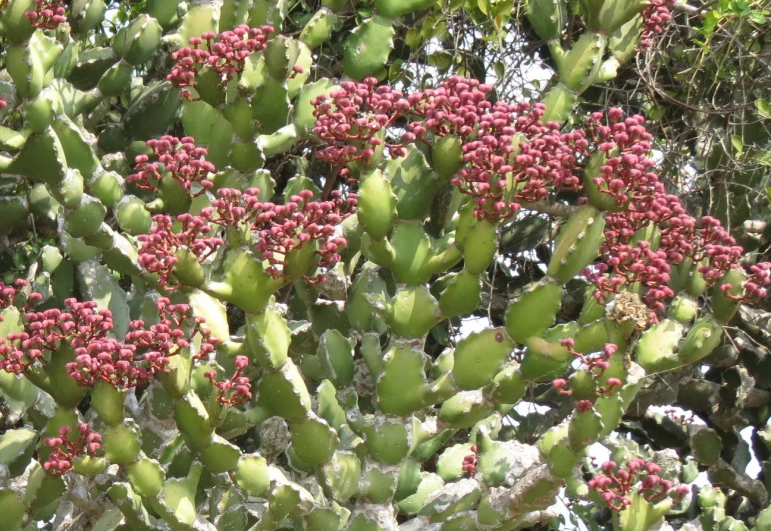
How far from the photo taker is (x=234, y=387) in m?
2.93

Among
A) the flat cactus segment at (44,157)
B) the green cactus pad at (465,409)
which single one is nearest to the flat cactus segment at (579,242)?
the green cactus pad at (465,409)

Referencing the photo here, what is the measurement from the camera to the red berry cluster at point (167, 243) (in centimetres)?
278

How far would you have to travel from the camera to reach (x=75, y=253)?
368 cm

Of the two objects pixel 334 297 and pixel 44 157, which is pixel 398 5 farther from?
pixel 44 157

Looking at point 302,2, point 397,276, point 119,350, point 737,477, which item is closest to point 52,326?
point 119,350

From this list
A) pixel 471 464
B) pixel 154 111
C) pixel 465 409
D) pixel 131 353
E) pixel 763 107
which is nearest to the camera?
pixel 131 353

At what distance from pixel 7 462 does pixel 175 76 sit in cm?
110

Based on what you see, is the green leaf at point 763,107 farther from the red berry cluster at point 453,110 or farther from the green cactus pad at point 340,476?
the green cactus pad at point 340,476

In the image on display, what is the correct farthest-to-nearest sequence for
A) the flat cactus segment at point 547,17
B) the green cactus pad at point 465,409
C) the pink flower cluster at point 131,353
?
1. the flat cactus segment at point 547,17
2. the green cactus pad at point 465,409
3. the pink flower cluster at point 131,353

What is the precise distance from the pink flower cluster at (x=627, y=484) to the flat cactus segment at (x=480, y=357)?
36 cm

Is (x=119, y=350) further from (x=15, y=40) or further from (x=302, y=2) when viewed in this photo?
(x=302, y=2)

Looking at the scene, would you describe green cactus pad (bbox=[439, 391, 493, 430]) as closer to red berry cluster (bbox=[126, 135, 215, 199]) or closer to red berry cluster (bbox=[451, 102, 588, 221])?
red berry cluster (bbox=[451, 102, 588, 221])

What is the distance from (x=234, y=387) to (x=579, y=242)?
875 millimetres

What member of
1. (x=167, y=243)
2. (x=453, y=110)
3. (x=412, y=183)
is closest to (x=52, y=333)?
(x=167, y=243)
